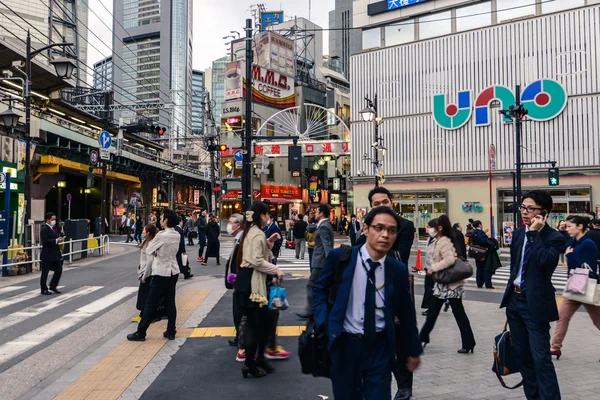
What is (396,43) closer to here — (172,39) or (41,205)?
(41,205)

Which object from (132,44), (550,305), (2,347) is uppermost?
(132,44)

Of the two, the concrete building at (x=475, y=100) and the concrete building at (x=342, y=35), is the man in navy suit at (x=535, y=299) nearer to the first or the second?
the concrete building at (x=475, y=100)

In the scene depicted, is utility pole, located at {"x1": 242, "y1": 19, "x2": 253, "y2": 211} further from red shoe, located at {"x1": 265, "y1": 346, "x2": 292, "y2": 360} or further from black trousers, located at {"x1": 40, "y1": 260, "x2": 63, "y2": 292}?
red shoe, located at {"x1": 265, "y1": 346, "x2": 292, "y2": 360}

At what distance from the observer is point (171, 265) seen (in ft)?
22.4

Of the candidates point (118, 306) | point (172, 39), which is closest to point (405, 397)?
point (118, 306)

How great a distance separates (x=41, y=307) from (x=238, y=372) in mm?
6180

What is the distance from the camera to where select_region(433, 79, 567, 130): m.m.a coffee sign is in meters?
27.4

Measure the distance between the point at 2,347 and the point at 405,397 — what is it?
18.9 ft

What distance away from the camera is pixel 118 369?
5.51m

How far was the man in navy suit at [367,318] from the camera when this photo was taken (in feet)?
9.80

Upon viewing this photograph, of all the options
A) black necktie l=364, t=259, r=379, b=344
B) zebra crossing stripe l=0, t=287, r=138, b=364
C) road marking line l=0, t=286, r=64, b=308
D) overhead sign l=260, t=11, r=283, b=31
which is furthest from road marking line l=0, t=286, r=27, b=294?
overhead sign l=260, t=11, r=283, b=31

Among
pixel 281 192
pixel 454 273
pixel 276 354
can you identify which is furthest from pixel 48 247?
pixel 281 192

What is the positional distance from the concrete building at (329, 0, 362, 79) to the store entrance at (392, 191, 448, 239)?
64.9 m

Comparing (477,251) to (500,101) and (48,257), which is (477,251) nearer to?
(48,257)
